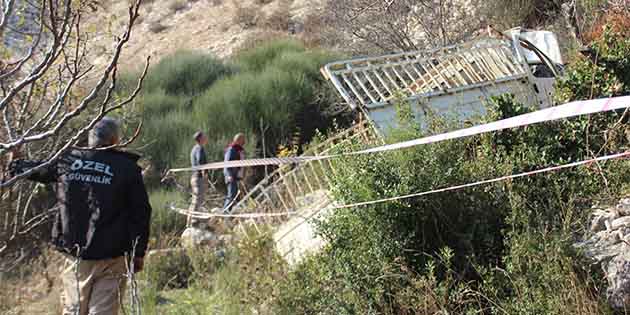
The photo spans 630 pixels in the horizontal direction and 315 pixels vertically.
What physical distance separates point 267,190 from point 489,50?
3.35 meters

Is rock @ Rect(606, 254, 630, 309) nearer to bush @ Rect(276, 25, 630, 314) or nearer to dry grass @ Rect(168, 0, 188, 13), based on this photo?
bush @ Rect(276, 25, 630, 314)

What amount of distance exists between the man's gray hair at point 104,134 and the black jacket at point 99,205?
0.27ft

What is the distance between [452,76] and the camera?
30.5ft

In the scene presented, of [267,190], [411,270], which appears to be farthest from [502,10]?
[411,270]

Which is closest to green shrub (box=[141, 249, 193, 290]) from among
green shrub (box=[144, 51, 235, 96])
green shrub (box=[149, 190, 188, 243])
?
green shrub (box=[149, 190, 188, 243])

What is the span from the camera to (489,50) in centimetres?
961

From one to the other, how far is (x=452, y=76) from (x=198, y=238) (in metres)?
3.82

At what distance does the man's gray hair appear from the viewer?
4.90 meters

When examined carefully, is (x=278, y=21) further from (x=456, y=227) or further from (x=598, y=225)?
(x=598, y=225)

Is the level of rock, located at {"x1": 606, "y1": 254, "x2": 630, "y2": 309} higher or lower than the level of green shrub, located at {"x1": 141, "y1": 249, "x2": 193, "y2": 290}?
higher

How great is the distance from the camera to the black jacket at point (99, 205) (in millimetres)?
4949

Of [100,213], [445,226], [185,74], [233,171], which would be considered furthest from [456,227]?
[185,74]

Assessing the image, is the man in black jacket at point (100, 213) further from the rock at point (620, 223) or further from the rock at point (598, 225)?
the rock at point (620, 223)

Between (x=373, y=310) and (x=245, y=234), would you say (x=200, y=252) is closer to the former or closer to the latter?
(x=245, y=234)
